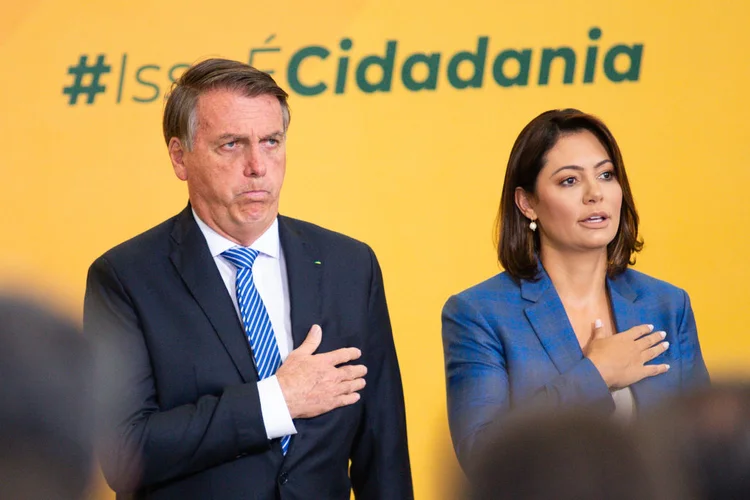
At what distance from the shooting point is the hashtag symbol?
13.7ft

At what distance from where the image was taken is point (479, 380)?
262 cm

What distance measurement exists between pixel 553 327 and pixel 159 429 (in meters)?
1.01

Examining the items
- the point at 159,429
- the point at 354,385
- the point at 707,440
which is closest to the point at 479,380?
A: the point at 354,385

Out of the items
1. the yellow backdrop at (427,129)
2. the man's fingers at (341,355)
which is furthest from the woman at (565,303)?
the yellow backdrop at (427,129)

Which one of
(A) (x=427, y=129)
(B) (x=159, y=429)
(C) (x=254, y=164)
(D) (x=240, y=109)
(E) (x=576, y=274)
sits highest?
(A) (x=427, y=129)

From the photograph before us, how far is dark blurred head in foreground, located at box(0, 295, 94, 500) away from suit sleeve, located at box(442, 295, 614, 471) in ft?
5.20

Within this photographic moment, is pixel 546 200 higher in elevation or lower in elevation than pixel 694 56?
lower

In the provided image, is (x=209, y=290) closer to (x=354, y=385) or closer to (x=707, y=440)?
(x=354, y=385)

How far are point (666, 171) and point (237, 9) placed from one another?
163cm

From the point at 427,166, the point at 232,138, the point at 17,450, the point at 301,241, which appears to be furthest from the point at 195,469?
the point at 427,166

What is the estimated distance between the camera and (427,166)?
4.02m

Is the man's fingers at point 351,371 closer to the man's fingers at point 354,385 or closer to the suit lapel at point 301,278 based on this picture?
the man's fingers at point 354,385

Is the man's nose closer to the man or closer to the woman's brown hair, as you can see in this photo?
the man

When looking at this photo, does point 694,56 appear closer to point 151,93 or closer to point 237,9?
point 237,9
